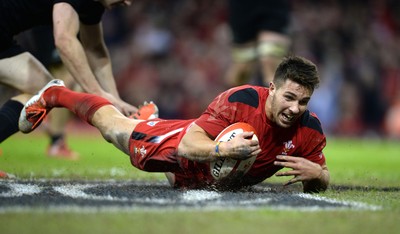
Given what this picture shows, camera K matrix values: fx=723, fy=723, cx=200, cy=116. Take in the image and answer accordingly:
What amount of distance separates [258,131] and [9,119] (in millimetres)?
2418

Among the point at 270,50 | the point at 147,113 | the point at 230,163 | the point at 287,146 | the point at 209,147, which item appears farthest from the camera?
the point at 270,50

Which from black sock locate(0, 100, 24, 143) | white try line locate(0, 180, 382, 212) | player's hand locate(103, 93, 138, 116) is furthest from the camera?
player's hand locate(103, 93, 138, 116)

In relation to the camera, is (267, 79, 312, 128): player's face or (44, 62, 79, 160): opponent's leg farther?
(44, 62, 79, 160): opponent's leg

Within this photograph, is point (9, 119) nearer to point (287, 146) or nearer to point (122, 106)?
point (122, 106)

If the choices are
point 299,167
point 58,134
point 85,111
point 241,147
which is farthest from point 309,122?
point 58,134

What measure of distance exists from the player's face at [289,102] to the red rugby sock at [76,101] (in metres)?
1.60

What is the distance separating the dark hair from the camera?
16.4ft

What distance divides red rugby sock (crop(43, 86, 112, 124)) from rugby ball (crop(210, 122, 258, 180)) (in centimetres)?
132

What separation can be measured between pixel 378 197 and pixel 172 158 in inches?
60.2

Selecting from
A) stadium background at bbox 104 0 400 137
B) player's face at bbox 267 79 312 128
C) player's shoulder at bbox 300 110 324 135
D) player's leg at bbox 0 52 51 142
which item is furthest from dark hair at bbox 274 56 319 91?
stadium background at bbox 104 0 400 137

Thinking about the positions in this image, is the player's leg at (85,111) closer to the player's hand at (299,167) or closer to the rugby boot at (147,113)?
the rugby boot at (147,113)

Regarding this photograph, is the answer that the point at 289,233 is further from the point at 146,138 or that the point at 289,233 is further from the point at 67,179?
the point at 67,179

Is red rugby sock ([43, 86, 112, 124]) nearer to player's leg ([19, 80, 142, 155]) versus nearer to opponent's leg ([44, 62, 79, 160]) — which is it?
player's leg ([19, 80, 142, 155])

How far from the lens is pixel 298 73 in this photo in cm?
499
